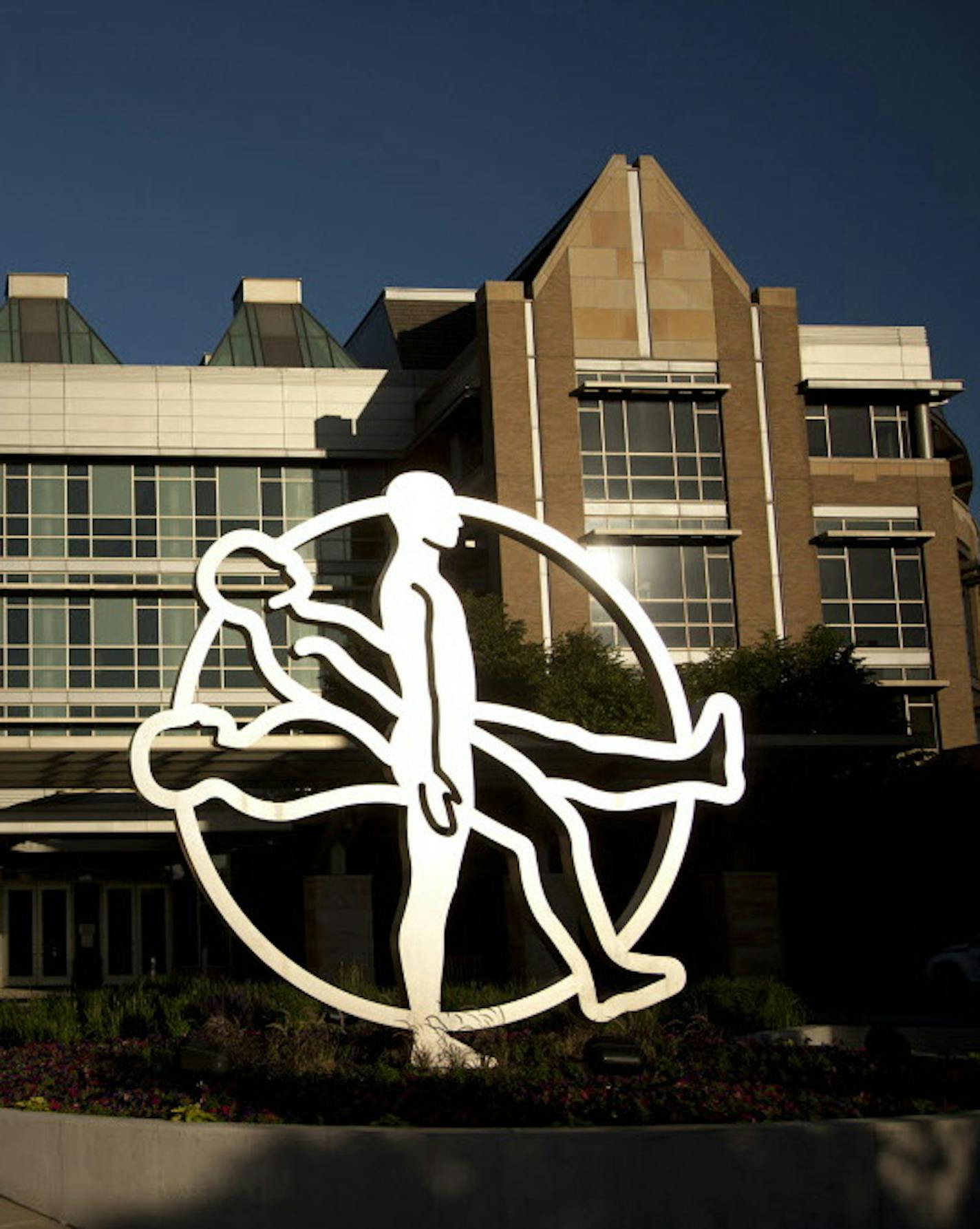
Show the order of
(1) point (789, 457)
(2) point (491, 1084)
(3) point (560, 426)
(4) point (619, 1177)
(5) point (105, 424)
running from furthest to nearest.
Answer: (5) point (105, 424) → (1) point (789, 457) → (3) point (560, 426) → (2) point (491, 1084) → (4) point (619, 1177)

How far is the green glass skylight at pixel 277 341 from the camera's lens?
62500mm

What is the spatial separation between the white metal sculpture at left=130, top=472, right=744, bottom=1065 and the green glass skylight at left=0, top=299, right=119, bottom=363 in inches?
1836

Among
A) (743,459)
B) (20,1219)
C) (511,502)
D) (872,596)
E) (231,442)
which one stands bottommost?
(20,1219)

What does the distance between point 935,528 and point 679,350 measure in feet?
28.8

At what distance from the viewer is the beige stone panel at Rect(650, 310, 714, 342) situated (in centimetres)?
5025

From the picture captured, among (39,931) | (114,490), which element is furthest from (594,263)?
(39,931)

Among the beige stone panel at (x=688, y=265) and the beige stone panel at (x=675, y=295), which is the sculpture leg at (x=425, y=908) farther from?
the beige stone panel at (x=688, y=265)

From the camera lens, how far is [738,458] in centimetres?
4978

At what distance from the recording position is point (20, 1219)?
12.2 metres

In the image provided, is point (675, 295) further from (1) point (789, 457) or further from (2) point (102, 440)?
(2) point (102, 440)

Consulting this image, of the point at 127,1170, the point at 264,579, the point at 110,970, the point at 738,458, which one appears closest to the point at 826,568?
the point at 738,458

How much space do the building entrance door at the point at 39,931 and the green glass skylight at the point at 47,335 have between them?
60.9ft

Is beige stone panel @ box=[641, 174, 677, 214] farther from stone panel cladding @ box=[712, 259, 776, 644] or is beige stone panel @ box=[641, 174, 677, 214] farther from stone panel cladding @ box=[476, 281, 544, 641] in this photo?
stone panel cladding @ box=[476, 281, 544, 641]

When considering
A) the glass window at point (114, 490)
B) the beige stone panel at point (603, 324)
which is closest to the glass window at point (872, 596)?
the beige stone panel at point (603, 324)
